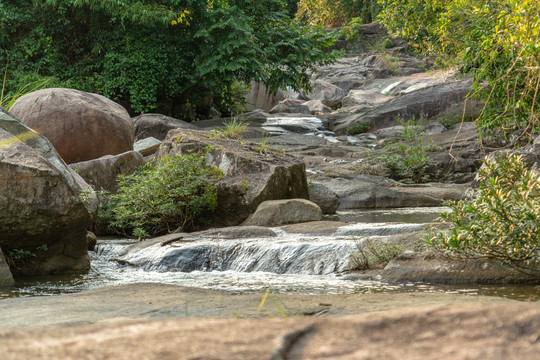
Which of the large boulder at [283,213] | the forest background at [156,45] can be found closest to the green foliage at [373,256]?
the large boulder at [283,213]

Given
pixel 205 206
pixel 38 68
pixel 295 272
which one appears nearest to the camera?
pixel 295 272

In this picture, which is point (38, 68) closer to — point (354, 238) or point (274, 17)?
point (274, 17)

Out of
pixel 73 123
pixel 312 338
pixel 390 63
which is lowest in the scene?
pixel 73 123

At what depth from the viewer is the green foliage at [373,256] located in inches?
239

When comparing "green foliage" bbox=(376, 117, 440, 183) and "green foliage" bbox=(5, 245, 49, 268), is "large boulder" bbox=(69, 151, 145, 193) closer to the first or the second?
"green foliage" bbox=(5, 245, 49, 268)

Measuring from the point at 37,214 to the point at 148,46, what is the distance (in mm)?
14447

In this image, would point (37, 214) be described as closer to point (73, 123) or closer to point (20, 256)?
point (20, 256)

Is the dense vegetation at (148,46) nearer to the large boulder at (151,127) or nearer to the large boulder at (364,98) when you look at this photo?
the large boulder at (151,127)

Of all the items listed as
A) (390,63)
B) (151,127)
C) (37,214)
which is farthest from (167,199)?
(390,63)

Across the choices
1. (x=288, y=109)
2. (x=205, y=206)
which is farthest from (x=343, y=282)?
(x=288, y=109)

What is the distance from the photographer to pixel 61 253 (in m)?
6.90

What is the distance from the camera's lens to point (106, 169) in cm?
1057

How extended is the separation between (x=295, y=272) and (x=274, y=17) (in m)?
16.1

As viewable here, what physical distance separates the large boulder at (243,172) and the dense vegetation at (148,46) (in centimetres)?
845
